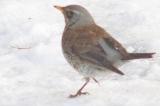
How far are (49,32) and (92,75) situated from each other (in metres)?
1.94

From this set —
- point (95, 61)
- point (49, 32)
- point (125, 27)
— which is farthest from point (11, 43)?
point (95, 61)

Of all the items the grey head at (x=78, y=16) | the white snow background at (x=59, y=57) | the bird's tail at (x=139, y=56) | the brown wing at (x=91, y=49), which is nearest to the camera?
the bird's tail at (x=139, y=56)

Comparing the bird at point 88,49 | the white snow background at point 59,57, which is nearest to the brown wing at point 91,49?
the bird at point 88,49

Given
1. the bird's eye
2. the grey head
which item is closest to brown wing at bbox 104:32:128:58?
the grey head

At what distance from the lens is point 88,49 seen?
6566 mm

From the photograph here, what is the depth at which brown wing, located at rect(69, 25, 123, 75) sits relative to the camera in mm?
6391

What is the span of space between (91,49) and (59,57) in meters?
1.39

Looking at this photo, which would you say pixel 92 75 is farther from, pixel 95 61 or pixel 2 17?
pixel 2 17

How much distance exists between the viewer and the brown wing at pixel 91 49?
6.39 m

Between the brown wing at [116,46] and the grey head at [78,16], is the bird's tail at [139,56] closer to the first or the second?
the brown wing at [116,46]

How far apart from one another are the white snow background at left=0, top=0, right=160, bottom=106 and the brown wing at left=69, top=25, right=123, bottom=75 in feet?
1.33

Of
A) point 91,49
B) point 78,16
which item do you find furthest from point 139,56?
point 78,16

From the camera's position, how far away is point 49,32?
27.9ft

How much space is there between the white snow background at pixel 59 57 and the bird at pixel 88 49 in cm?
26
